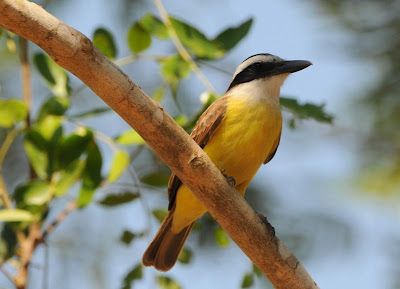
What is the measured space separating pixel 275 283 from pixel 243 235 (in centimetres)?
28

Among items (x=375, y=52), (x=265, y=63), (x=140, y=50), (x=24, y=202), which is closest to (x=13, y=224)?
(x=24, y=202)

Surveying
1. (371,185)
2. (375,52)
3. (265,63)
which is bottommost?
(371,185)

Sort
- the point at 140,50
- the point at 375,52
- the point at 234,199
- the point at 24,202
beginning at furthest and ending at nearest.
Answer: the point at 375,52 < the point at 140,50 < the point at 24,202 < the point at 234,199

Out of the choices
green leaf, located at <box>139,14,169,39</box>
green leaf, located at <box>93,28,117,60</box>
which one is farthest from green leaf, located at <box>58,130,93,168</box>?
green leaf, located at <box>139,14,169,39</box>

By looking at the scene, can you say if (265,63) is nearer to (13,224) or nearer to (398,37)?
(398,37)

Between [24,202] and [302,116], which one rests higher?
[302,116]

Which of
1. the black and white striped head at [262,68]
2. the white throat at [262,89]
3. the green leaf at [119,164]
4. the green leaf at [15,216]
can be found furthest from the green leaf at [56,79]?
the black and white striped head at [262,68]

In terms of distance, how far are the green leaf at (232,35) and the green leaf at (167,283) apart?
130 cm

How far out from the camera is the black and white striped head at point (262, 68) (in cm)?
435

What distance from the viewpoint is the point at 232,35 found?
3.79 metres

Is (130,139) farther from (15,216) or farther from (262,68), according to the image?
(262,68)

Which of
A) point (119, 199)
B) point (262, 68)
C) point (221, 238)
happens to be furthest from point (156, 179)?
point (262, 68)

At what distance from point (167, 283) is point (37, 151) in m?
1.02

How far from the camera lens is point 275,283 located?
3154 millimetres
